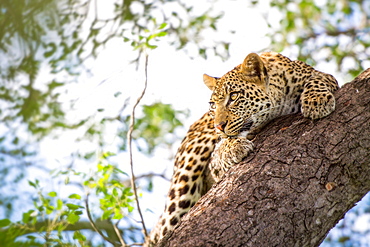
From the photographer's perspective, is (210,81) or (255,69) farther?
(210,81)

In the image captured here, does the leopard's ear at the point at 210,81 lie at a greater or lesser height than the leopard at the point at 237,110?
greater

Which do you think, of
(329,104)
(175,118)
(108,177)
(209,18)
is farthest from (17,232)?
(209,18)

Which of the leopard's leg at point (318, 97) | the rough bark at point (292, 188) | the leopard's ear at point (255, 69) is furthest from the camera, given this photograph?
the leopard's ear at point (255, 69)

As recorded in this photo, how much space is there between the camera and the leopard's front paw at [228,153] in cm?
527

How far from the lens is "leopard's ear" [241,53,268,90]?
21.2 ft

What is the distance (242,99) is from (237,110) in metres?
0.18

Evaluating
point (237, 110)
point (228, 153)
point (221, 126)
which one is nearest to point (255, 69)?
point (237, 110)

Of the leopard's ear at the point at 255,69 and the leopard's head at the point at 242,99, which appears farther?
the leopard's ear at the point at 255,69

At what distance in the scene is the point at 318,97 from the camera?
5363 mm

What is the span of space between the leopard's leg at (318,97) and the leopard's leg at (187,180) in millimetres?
1677

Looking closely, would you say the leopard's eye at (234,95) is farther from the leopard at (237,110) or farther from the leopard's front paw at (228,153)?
the leopard's front paw at (228,153)

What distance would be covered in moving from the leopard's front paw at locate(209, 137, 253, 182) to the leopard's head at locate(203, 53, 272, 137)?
0.78 feet

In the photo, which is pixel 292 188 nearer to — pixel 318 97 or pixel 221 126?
pixel 318 97

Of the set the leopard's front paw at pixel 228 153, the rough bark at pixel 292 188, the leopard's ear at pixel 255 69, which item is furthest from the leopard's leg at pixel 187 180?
the rough bark at pixel 292 188
